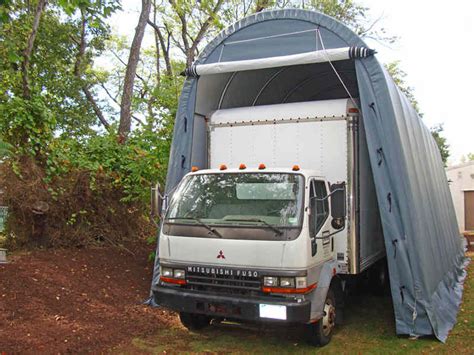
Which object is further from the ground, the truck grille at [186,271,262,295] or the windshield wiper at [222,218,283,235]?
the windshield wiper at [222,218,283,235]

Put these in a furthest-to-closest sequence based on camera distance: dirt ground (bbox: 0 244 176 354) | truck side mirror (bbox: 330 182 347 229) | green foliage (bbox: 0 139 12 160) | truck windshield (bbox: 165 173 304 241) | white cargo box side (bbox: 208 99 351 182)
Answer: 1. green foliage (bbox: 0 139 12 160)
2. white cargo box side (bbox: 208 99 351 182)
3. dirt ground (bbox: 0 244 176 354)
4. truck side mirror (bbox: 330 182 347 229)
5. truck windshield (bbox: 165 173 304 241)

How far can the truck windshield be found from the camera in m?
4.99

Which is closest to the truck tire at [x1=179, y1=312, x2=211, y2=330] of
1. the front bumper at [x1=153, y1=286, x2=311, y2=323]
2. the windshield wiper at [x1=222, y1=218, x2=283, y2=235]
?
the front bumper at [x1=153, y1=286, x2=311, y2=323]

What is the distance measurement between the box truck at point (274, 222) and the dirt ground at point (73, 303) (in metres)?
0.98

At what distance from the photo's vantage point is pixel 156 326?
6.19 m

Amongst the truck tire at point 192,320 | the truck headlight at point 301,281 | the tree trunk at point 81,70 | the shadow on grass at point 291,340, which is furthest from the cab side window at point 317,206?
the tree trunk at point 81,70

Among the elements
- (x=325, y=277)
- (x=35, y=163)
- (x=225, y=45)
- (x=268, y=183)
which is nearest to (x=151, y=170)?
(x=35, y=163)

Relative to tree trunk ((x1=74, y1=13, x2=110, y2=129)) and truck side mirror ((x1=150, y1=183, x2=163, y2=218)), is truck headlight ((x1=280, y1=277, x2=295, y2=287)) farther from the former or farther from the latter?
tree trunk ((x1=74, y1=13, x2=110, y2=129))

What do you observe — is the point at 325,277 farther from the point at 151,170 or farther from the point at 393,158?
the point at 151,170

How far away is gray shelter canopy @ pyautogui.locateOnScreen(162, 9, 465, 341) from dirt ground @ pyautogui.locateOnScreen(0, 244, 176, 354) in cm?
206

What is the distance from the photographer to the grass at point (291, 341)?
17.5 feet

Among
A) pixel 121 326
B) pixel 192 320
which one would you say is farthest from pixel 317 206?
pixel 121 326

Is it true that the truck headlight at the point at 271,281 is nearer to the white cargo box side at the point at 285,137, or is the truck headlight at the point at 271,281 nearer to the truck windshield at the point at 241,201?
the truck windshield at the point at 241,201

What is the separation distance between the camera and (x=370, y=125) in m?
5.97
